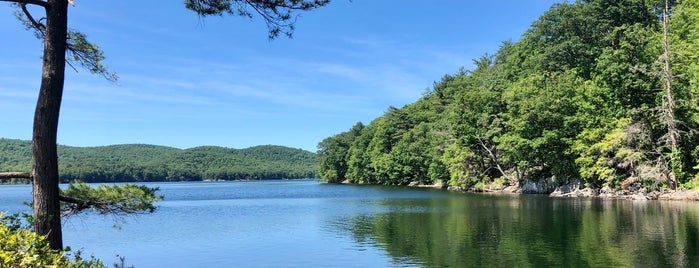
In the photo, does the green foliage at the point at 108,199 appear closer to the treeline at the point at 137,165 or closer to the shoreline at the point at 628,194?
the shoreline at the point at 628,194

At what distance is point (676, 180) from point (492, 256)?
92.8 feet

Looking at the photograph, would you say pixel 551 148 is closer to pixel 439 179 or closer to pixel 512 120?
pixel 512 120

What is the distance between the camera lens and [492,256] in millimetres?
16078

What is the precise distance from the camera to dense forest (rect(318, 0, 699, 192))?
123 feet

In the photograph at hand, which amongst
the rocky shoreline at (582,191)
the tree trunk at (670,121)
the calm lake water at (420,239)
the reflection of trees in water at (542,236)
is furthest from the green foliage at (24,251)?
the tree trunk at (670,121)

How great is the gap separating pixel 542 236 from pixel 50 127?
58.9 feet

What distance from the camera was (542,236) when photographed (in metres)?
19.8

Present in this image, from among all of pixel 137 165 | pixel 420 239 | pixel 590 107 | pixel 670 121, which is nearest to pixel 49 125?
pixel 420 239

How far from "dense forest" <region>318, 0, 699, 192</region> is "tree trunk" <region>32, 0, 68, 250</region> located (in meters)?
38.2

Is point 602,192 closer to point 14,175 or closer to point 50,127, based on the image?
point 50,127

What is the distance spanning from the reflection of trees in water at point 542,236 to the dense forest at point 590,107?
9.33 m

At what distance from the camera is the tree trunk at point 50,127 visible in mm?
6887

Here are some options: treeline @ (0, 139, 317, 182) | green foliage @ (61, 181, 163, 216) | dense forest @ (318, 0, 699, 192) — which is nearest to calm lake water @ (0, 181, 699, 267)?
green foliage @ (61, 181, 163, 216)

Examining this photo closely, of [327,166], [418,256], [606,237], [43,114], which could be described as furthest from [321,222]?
[327,166]
